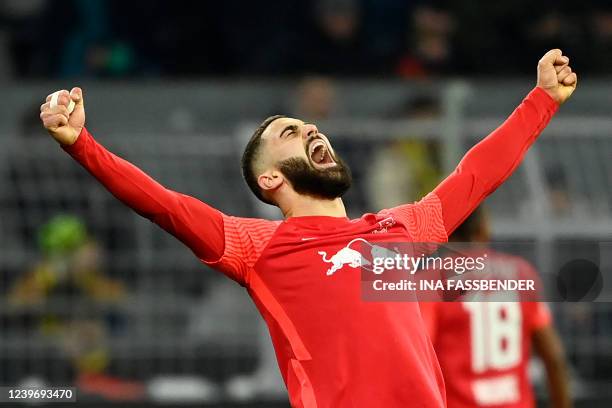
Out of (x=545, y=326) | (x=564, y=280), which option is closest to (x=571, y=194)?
(x=564, y=280)

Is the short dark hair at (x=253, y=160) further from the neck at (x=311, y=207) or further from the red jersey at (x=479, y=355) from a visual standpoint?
the red jersey at (x=479, y=355)

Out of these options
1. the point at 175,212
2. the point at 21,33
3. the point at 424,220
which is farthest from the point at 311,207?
the point at 21,33

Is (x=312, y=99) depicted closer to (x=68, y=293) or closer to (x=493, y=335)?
(x=68, y=293)

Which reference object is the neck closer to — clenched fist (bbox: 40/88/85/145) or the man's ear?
the man's ear

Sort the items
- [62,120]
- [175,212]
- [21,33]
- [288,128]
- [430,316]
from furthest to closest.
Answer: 1. [21,33]
2. [430,316]
3. [288,128]
4. [175,212]
5. [62,120]

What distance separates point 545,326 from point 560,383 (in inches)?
11.1

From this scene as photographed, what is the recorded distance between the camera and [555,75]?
519 centimetres

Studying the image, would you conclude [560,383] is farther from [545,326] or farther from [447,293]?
[447,293]

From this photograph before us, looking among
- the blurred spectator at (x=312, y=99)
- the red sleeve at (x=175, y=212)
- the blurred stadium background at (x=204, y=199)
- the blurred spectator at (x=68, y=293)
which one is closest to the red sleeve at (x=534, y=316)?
the blurred stadium background at (x=204, y=199)

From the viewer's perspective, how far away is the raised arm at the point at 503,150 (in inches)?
203

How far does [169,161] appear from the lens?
9.10m

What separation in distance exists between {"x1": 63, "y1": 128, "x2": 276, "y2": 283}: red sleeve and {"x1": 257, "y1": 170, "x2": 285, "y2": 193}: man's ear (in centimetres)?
18

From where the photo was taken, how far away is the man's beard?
4957mm

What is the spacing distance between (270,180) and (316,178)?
0.60 ft
